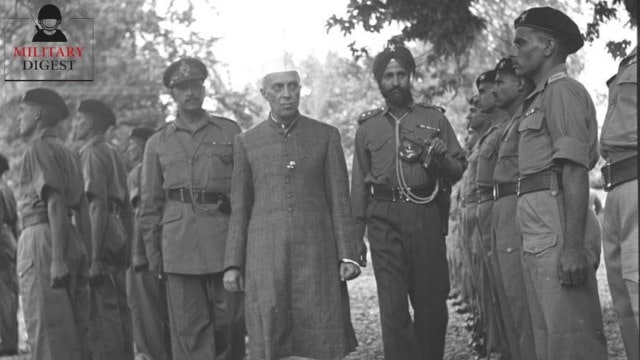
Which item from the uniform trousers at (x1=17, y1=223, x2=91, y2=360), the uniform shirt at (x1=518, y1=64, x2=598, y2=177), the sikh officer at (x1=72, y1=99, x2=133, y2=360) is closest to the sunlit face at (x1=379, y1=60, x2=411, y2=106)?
the uniform shirt at (x1=518, y1=64, x2=598, y2=177)

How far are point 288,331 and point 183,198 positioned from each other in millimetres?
1985

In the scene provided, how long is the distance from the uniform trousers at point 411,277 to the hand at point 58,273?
99.0 inches

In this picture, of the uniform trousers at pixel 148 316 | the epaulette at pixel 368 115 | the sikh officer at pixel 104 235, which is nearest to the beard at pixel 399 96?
the epaulette at pixel 368 115

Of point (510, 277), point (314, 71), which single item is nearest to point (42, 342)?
point (510, 277)

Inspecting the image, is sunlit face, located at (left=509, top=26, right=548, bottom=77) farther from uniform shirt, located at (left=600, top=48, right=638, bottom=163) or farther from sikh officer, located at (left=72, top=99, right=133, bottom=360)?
sikh officer, located at (left=72, top=99, right=133, bottom=360)

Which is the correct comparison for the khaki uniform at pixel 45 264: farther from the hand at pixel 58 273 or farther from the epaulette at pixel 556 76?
the epaulette at pixel 556 76

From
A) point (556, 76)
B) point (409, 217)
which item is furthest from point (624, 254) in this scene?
point (409, 217)

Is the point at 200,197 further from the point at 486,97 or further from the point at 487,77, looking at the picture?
the point at 487,77

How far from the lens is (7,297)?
13.9m

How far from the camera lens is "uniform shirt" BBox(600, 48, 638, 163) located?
222 inches

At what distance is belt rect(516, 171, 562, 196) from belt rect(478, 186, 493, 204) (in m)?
2.18

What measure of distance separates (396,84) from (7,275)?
23.1 ft

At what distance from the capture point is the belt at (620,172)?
18.4ft

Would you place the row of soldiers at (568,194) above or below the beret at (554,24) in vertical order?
below
